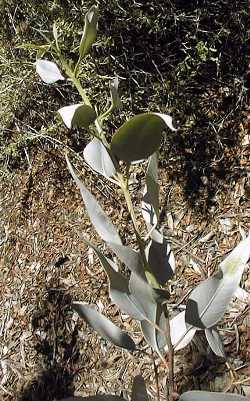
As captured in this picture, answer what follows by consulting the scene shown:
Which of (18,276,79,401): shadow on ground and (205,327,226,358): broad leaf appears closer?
(205,327,226,358): broad leaf

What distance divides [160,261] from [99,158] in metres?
0.15

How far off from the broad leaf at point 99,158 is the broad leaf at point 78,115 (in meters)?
0.02

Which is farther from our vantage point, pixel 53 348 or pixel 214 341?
pixel 53 348

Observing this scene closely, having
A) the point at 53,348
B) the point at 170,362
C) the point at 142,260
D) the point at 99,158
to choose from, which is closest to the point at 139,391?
the point at 170,362

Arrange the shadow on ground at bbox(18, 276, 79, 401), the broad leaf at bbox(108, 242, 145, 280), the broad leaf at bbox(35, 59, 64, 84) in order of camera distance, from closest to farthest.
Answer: the broad leaf at bbox(108, 242, 145, 280)
the broad leaf at bbox(35, 59, 64, 84)
the shadow on ground at bbox(18, 276, 79, 401)

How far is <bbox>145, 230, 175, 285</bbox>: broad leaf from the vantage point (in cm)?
73

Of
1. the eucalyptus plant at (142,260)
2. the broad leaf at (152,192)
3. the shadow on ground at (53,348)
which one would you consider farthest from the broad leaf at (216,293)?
the shadow on ground at (53,348)

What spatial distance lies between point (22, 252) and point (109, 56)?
128cm

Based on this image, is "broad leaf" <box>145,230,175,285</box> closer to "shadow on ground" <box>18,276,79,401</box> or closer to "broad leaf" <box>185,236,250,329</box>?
"broad leaf" <box>185,236,250,329</box>

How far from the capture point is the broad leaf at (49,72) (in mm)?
770

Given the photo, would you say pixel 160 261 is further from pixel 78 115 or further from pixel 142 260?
pixel 78 115

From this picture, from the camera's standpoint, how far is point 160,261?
74 cm

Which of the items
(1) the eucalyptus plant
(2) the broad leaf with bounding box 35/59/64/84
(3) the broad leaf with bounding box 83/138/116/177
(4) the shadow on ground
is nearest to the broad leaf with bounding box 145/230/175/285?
(1) the eucalyptus plant

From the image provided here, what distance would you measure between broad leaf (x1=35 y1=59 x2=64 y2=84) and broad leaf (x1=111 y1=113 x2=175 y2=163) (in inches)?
5.3
